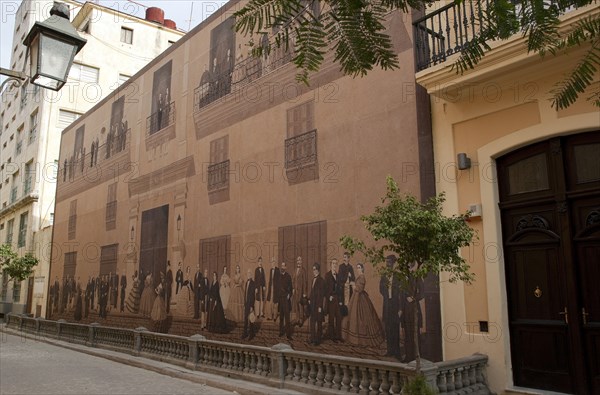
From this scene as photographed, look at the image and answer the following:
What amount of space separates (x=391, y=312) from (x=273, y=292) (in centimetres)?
345

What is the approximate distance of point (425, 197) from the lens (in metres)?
9.20

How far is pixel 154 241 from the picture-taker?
17.4m

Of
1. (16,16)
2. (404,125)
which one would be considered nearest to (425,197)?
(404,125)

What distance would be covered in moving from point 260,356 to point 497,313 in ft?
14.1

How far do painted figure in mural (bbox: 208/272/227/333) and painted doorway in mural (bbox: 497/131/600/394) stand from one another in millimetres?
7676

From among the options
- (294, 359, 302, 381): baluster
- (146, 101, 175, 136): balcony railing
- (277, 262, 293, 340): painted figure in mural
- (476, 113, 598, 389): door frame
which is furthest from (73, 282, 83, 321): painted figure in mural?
(476, 113, 598, 389): door frame

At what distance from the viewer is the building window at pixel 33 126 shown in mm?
33206

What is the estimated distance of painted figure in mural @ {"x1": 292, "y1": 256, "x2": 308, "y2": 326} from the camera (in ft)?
36.7

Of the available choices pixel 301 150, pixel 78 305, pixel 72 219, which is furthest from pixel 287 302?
pixel 72 219

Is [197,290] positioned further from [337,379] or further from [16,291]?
[16,291]

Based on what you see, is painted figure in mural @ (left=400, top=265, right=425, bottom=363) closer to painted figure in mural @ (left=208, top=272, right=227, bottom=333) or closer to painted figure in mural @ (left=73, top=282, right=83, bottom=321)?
painted figure in mural @ (left=208, top=272, right=227, bottom=333)

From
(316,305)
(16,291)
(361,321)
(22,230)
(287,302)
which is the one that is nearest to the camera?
(361,321)

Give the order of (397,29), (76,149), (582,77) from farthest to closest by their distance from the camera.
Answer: (76,149), (397,29), (582,77)

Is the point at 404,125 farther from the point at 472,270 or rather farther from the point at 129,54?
the point at 129,54
